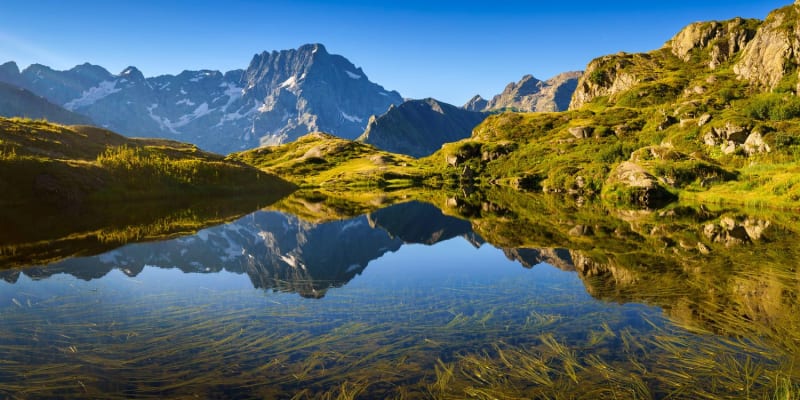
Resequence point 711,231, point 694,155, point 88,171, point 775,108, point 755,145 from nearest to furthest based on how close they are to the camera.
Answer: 1. point 711,231
2. point 88,171
3. point 755,145
4. point 694,155
5. point 775,108

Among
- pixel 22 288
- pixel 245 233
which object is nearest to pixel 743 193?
pixel 245 233

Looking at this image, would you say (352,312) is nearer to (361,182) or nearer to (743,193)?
(743,193)

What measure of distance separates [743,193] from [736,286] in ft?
242

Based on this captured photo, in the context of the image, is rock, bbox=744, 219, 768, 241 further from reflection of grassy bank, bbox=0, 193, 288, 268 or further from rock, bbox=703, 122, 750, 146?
rock, bbox=703, 122, 750, 146

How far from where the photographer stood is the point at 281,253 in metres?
34.7

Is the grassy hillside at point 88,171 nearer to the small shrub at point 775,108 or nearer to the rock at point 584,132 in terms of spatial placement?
the rock at point 584,132

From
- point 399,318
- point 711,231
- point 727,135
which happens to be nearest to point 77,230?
point 399,318

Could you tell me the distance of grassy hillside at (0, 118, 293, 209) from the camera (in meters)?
69.0

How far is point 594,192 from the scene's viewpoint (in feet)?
383

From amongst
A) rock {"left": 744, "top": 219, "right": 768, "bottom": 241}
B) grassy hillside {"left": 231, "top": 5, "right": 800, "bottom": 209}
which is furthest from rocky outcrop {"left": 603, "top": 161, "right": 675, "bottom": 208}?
rock {"left": 744, "top": 219, "right": 768, "bottom": 241}

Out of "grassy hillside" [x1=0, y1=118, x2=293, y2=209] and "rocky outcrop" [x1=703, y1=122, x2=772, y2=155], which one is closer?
"grassy hillside" [x1=0, y1=118, x2=293, y2=209]

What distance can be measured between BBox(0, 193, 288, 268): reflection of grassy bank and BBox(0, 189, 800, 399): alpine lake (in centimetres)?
47

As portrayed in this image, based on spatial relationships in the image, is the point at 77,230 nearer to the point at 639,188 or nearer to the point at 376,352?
the point at 376,352

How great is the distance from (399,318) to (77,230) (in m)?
41.7
